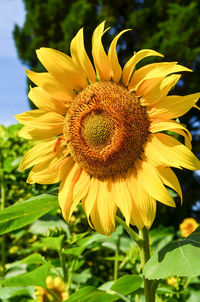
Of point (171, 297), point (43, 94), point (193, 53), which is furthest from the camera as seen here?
point (193, 53)

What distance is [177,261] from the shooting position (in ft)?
2.53

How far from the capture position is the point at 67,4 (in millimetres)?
11148

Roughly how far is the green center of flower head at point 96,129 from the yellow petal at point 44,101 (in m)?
0.08

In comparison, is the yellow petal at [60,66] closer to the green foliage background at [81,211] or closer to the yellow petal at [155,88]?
the yellow petal at [155,88]

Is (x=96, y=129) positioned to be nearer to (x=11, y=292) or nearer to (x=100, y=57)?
(x=100, y=57)

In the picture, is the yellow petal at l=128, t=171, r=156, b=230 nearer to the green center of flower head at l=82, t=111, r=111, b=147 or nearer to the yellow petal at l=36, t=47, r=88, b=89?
the green center of flower head at l=82, t=111, r=111, b=147

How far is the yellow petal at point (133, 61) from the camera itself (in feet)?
2.86

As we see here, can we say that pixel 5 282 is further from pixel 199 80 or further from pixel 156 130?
pixel 199 80

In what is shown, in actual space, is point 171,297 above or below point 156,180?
below

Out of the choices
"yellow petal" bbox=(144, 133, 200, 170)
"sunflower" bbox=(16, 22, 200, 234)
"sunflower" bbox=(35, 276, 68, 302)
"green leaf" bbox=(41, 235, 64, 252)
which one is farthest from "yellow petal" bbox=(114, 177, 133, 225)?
"sunflower" bbox=(35, 276, 68, 302)

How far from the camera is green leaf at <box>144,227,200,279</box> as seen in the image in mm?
734

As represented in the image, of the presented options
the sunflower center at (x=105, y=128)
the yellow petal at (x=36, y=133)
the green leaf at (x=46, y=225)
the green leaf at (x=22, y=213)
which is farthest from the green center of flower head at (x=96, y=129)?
the green leaf at (x=46, y=225)

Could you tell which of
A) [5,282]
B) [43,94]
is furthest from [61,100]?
[5,282]

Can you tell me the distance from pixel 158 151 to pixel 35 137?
0.36 metres
